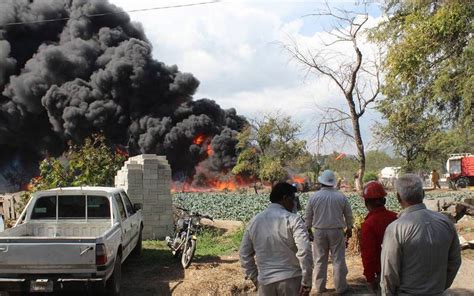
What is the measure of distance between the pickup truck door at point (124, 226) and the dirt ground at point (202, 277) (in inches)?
23.6

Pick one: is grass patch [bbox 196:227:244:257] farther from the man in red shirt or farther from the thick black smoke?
the thick black smoke

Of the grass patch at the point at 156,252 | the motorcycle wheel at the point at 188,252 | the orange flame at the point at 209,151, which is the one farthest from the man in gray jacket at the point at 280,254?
the orange flame at the point at 209,151

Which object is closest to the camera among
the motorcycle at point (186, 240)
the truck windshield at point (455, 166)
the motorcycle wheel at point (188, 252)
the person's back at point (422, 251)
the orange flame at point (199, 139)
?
the person's back at point (422, 251)

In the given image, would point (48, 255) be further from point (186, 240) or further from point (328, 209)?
point (328, 209)

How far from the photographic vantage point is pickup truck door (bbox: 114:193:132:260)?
823 cm

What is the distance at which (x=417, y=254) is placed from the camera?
10.8 feet

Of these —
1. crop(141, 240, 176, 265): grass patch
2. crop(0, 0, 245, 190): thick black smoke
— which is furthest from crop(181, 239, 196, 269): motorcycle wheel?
crop(0, 0, 245, 190): thick black smoke

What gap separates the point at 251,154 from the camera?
42750 millimetres

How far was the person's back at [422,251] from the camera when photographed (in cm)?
328

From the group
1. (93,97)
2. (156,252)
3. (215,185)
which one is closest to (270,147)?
(215,185)

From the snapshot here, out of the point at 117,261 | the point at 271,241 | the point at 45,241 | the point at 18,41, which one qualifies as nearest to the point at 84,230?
the point at 117,261

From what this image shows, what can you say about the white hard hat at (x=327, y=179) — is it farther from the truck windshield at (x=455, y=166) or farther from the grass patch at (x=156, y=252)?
the truck windshield at (x=455, y=166)

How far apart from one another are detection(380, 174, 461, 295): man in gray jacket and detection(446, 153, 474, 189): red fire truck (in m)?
38.9

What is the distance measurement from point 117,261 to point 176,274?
72.7 inches
